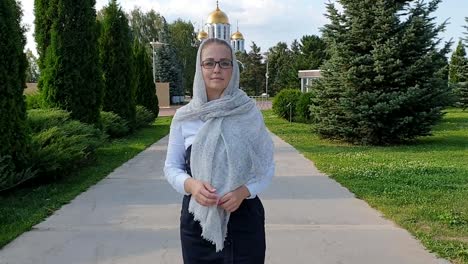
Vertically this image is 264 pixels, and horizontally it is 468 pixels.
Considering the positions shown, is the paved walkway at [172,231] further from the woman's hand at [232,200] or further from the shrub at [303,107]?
the shrub at [303,107]

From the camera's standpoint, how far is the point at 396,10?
44.8 feet

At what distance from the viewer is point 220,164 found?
84.0 inches

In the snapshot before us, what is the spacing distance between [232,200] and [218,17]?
65.0 metres

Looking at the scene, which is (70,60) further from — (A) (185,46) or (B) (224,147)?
(A) (185,46)

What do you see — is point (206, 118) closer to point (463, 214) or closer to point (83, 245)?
point (83, 245)

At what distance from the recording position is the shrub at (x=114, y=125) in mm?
14702

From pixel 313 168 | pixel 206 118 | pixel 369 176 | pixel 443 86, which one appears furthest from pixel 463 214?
pixel 443 86

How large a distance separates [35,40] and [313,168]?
7337mm

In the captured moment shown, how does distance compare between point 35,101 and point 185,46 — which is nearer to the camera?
point 35,101

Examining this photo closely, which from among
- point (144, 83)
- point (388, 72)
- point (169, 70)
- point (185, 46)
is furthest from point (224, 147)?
point (185, 46)

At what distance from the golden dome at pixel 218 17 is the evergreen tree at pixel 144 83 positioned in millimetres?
40860

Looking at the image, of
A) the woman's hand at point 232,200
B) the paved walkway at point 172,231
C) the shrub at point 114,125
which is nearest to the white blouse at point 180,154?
the woman's hand at point 232,200

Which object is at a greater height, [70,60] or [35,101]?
[70,60]

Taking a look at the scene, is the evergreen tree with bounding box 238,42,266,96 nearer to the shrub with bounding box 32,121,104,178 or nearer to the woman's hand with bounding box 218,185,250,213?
the shrub with bounding box 32,121,104,178
